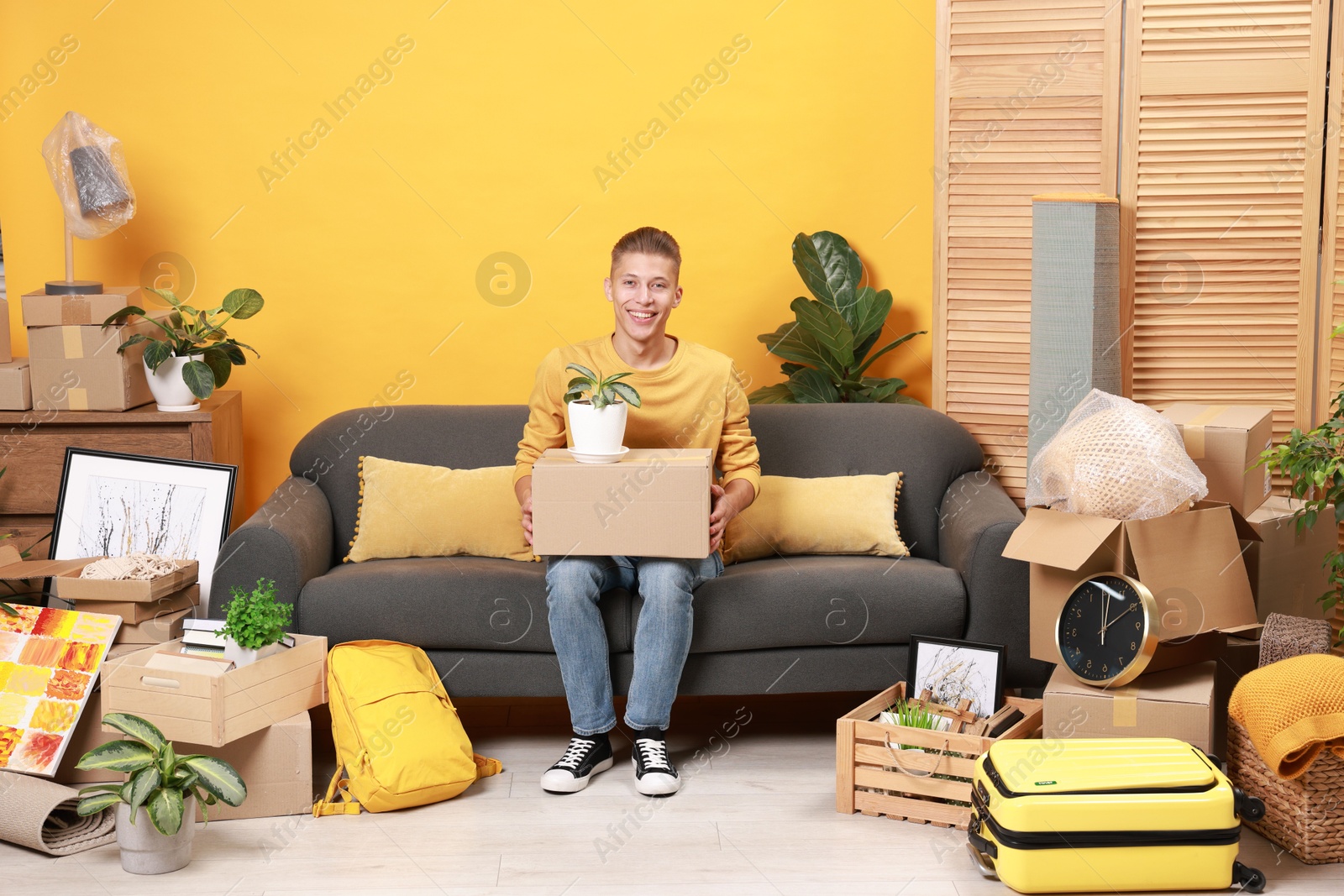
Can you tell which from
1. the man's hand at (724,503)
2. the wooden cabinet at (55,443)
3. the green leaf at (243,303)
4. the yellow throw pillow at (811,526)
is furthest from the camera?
the green leaf at (243,303)

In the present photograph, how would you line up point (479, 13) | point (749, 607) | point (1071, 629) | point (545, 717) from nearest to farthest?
point (1071, 629) → point (749, 607) → point (545, 717) → point (479, 13)

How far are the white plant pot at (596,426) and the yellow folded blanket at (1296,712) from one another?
1.33 m

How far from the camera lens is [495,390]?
3684mm

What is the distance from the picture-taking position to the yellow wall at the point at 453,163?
11.5 feet

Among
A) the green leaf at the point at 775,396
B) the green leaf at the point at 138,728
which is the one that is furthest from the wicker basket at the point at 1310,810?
the green leaf at the point at 138,728

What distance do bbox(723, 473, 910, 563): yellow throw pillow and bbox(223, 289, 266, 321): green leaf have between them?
141 cm

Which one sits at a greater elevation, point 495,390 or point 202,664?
point 495,390

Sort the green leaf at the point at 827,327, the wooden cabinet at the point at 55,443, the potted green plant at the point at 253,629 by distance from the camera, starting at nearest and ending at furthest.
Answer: the potted green plant at the point at 253,629 → the wooden cabinet at the point at 55,443 → the green leaf at the point at 827,327

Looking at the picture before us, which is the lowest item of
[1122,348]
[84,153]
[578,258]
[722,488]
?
[722,488]

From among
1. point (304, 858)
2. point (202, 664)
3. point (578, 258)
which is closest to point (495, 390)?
point (578, 258)

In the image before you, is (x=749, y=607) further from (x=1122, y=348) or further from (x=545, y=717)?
(x=1122, y=348)

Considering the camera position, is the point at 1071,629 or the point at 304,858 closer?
the point at 304,858

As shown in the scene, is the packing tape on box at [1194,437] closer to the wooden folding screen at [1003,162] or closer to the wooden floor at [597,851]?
the wooden folding screen at [1003,162]

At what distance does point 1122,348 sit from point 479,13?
2020mm
